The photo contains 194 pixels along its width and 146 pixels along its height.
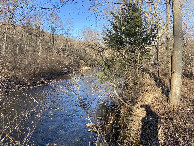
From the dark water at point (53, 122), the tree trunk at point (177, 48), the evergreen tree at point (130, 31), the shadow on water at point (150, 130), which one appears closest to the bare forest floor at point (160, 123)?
the shadow on water at point (150, 130)

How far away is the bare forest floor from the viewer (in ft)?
14.9

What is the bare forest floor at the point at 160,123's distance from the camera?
455cm

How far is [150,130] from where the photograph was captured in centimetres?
538

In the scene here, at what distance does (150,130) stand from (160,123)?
471mm

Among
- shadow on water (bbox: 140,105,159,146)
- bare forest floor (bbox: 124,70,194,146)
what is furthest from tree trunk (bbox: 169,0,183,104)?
shadow on water (bbox: 140,105,159,146)

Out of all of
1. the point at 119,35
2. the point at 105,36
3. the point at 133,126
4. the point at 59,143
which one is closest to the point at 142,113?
the point at 133,126

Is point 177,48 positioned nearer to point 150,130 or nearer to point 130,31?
point 150,130

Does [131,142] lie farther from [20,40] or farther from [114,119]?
[20,40]

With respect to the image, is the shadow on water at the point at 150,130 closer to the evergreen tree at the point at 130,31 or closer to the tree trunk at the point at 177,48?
the tree trunk at the point at 177,48

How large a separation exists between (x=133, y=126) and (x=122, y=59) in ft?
15.4

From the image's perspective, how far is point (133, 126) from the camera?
621 cm

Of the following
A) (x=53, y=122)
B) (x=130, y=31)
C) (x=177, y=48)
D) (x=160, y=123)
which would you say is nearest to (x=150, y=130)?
(x=160, y=123)

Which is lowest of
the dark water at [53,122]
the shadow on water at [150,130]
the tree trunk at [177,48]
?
the dark water at [53,122]

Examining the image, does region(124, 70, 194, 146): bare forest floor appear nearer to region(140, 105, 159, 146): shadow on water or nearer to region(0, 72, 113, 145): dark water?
region(140, 105, 159, 146): shadow on water
